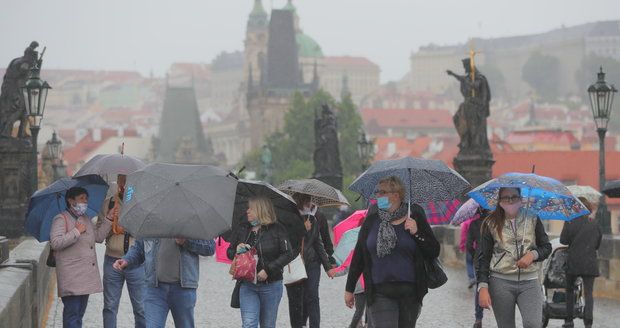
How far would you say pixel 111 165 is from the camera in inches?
402

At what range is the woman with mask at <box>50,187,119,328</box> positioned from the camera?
9.67 m

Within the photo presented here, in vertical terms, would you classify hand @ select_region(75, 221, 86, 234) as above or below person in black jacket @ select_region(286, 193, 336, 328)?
above

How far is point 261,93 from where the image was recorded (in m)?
153

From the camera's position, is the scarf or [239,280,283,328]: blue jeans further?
[239,280,283,328]: blue jeans

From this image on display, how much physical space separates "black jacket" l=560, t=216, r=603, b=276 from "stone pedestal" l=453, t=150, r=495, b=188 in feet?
34.1

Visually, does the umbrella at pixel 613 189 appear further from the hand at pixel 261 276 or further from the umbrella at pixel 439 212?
the hand at pixel 261 276

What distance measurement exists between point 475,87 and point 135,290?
13044 mm

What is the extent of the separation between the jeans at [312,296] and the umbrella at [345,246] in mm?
194

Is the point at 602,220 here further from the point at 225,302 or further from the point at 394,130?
the point at 394,130

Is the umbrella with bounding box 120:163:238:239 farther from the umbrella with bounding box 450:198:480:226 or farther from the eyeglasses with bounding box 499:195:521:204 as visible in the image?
the umbrella with bounding box 450:198:480:226

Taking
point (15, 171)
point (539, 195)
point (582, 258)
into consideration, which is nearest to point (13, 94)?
point (15, 171)

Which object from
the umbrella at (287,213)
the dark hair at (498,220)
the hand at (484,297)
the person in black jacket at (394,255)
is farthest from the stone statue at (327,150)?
the person in black jacket at (394,255)

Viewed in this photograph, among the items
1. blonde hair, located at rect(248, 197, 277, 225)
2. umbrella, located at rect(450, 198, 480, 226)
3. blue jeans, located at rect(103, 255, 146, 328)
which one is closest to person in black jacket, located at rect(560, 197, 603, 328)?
umbrella, located at rect(450, 198, 480, 226)

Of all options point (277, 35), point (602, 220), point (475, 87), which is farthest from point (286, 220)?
point (277, 35)
